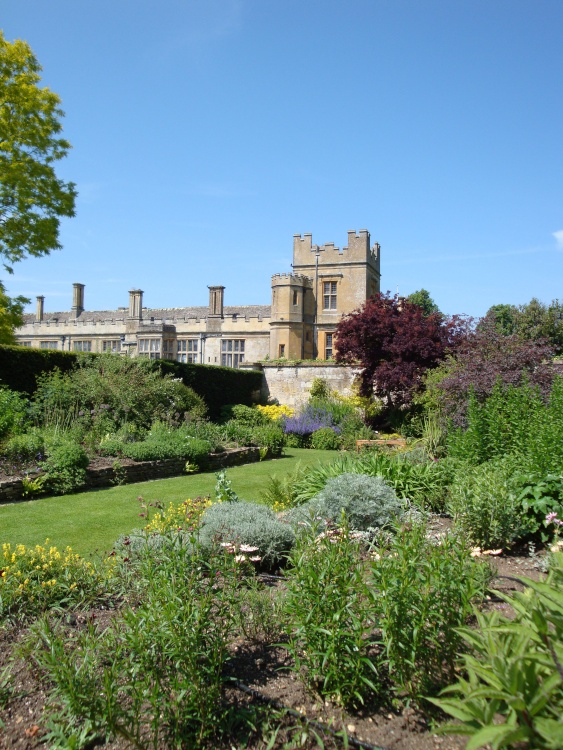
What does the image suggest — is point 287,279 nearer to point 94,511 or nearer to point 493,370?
point 493,370

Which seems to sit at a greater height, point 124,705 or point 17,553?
point 17,553

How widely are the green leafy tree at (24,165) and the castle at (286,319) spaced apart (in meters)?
19.1

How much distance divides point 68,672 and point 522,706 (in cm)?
159

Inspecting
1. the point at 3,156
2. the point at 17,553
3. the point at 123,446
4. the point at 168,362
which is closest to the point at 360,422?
the point at 168,362

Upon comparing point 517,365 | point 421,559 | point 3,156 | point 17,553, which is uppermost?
point 3,156

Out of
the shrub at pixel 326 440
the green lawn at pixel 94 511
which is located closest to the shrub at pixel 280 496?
the green lawn at pixel 94 511

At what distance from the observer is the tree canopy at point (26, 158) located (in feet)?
43.7

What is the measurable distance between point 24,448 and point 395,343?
11.8 m

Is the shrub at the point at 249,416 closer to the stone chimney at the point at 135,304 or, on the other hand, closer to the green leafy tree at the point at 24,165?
the green leafy tree at the point at 24,165

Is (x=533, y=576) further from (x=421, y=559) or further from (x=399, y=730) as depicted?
(x=399, y=730)

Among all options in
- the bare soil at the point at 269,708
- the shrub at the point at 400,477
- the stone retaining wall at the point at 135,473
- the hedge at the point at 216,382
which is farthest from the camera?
the hedge at the point at 216,382

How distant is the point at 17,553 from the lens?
3.78 metres

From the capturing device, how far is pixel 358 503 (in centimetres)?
501

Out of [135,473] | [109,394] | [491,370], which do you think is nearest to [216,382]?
[109,394]
